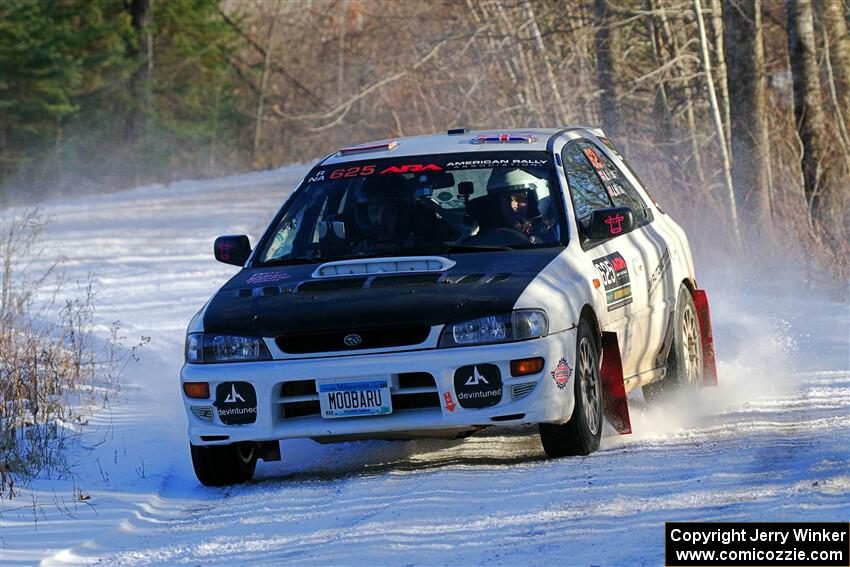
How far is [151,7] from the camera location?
4925cm

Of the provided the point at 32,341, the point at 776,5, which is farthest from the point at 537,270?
the point at 776,5

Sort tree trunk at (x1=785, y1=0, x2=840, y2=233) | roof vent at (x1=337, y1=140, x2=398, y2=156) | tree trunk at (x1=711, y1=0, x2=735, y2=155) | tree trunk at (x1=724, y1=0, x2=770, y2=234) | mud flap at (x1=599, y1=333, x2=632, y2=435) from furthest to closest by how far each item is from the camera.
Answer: tree trunk at (x1=711, y1=0, x2=735, y2=155)
tree trunk at (x1=724, y1=0, x2=770, y2=234)
tree trunk at (x1=785, y1=0, x2=840, y2=233)
roof vent at (x1=337, y1=140, x2=398, y2=156)
mud flap at (x1=599, y1=333, x2=632, y2=435)

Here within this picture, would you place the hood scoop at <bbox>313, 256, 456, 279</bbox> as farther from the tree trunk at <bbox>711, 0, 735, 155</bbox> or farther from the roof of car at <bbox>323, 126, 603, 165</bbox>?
the tree trunk at <bbox>711, 0, 735, 155</bbox>

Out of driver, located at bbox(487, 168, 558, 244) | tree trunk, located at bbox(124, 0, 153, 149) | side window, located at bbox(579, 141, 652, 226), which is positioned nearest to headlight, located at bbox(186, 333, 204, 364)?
driver, located at bbox(487, 168, 558, 244)

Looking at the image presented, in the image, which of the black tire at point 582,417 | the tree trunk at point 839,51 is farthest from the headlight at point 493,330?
the tree trunk at point 839,51

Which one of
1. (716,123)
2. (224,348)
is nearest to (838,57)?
(716,123)

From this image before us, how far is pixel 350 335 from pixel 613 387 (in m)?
1.50

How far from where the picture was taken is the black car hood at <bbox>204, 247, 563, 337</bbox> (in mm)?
7012

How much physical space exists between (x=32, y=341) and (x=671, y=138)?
14.2 m

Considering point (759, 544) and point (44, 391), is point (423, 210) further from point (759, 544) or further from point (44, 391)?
point (759, 544)

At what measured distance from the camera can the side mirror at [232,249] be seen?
27.8 feet

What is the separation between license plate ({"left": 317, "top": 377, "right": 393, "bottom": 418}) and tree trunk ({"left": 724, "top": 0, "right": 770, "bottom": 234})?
1233 cm

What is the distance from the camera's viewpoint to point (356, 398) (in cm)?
704

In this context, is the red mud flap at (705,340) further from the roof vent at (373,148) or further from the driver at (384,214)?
the driver at (384,214)
